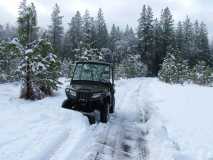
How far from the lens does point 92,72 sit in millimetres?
13734

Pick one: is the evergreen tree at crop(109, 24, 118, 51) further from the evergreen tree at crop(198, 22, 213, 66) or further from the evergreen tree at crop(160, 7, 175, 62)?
the evergreen tree at crop(198, 22, 213, 66)

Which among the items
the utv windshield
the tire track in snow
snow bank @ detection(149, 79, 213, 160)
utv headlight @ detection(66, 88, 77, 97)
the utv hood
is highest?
the utv windshield

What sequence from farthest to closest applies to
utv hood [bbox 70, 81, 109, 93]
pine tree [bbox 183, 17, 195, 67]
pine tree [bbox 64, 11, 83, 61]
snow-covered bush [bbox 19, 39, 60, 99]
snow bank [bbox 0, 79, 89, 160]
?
pine tree [bbox 183, 17, 195, 67] < pine tree [bbox 64, 11, 83, 61] < snow-covered bush [bbox 19, 39, 60, 99] < utv hood [bbox 70, 81, 109, 93] < snow bank [bbox 0, 79, 89, 160]

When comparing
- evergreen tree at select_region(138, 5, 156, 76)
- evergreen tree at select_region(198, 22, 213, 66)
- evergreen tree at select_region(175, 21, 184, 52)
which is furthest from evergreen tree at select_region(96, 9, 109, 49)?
evergreen tree at select_region(198, 22, 213, 66)

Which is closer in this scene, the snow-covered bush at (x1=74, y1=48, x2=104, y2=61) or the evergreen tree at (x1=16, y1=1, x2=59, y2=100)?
the evergreen tree at (x1=16, y1=1, x2=59, y2=100)

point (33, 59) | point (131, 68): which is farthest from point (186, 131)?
point (131, 68)

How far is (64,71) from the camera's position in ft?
209

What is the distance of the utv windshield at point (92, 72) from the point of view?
13.6 meters

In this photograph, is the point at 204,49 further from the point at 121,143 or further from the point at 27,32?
the point at 121,143

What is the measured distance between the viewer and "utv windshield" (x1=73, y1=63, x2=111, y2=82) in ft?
44.6

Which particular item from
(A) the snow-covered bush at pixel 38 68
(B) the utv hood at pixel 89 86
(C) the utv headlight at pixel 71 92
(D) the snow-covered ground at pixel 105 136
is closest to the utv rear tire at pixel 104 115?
(D) the snow-covered ground at pixel 105 136

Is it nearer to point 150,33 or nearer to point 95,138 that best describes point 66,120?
point 95,138

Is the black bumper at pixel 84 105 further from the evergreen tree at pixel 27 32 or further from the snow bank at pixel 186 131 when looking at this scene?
the evergreen tree at pixel 27 32

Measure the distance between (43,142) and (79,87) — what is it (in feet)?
14.1
